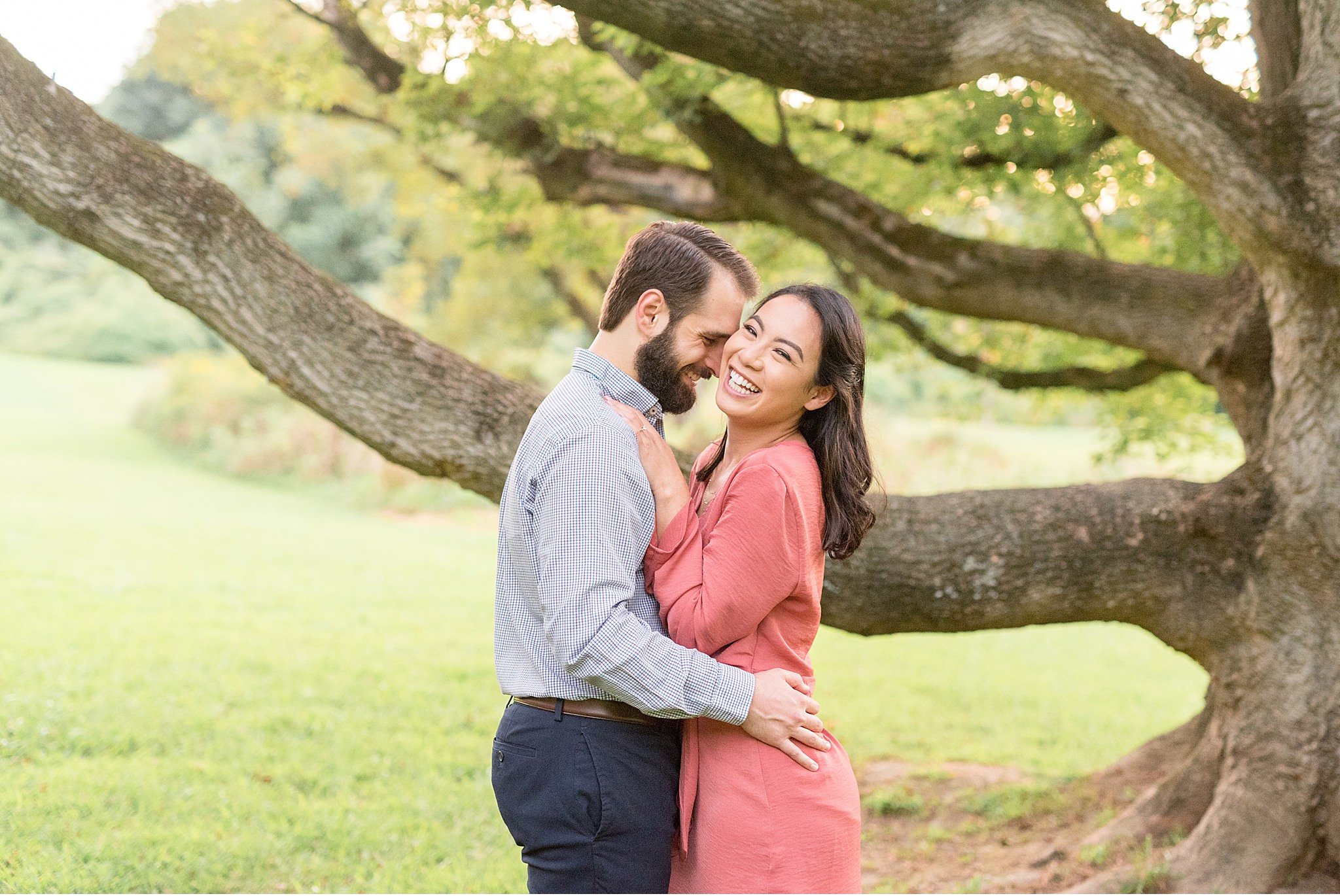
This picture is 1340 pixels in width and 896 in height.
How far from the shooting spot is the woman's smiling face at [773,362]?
262cm

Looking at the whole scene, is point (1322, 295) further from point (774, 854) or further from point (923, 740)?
point (923, 740)

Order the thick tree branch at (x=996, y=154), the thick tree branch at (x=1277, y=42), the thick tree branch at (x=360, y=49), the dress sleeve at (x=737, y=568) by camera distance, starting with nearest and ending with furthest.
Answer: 1. the dress sleeve at (x=737, y=568)
2. the thick tree branch at (x=1277, y=42)
3. the thick tree branch at (x=996, y=154)
4. the thick tree branch at (x=360, y=49)

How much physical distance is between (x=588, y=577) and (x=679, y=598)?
0.28 metres

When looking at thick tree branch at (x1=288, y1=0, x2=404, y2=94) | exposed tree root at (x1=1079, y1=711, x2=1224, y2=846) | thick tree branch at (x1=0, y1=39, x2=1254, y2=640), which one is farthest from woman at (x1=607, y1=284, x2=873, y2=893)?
thick tree branch at (x1=288, y1=0, x2=404, y2=94)

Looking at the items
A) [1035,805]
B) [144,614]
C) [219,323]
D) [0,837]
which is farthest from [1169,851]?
[144,614]

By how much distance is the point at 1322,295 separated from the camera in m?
4.24

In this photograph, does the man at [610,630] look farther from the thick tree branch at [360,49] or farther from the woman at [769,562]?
the thick tree branch at [360,49]

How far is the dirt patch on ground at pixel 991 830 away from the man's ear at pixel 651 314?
3646mm

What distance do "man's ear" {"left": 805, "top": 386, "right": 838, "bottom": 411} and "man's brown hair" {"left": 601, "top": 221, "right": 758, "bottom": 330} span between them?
34cm

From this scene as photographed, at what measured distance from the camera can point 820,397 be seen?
2.72m

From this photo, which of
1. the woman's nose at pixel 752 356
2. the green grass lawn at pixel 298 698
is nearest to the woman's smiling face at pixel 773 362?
the woman's nose at pixel 752 356

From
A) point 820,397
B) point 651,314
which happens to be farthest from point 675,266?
point 820,397

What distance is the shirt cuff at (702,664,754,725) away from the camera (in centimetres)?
241

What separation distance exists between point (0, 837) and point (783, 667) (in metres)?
4.13
